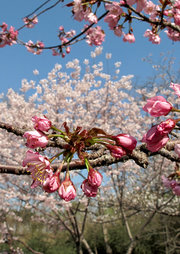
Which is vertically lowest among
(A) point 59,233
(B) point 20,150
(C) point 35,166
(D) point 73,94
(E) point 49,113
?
(A) point 59,233

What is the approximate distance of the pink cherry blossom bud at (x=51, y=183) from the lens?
2.58ft

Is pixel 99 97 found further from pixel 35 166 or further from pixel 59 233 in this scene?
pixel 59 233

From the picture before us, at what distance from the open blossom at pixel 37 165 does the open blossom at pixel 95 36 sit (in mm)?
3384

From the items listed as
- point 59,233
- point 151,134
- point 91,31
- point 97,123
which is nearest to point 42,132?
point 151,134

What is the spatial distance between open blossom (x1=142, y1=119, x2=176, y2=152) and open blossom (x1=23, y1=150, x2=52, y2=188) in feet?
1.14

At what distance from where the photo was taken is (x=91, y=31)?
3842 mm

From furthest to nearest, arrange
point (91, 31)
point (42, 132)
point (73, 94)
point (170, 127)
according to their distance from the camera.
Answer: point (73, 94)
point (91, 31)
point (42, 132)
point (170, 127)

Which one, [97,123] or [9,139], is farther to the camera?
[97,123]

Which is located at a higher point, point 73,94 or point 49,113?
point 73,94

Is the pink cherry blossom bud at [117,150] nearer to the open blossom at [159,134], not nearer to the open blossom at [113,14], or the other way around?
the open blossom at [159,134]

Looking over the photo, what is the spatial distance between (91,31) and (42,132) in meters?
3.48

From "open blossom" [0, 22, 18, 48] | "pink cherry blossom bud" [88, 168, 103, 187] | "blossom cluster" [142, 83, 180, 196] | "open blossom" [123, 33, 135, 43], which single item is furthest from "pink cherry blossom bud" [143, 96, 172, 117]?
"open blossom" [0, 22, 18, 48]

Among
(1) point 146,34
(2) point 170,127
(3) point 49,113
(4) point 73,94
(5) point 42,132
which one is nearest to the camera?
(2) point 170,127

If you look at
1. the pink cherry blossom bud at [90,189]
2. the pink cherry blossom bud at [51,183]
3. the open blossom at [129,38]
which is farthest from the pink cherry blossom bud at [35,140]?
the open blossom at [129,38]
